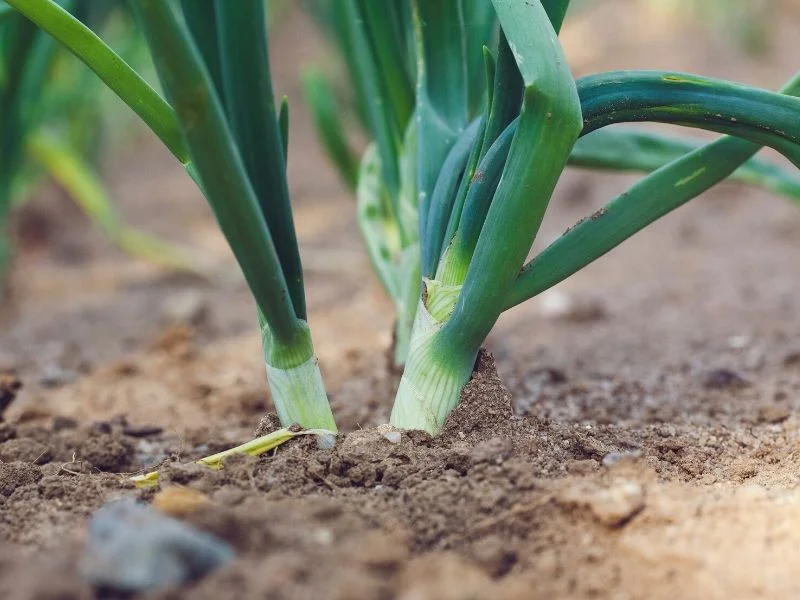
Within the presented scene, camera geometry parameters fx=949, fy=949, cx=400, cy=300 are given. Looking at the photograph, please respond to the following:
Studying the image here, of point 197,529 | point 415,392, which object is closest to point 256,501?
point 197,529

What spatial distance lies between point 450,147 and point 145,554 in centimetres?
70

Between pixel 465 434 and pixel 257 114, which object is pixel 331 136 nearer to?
pixel 257 114

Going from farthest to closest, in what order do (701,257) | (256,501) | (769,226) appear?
(769,226) < (701,257) < (256,501)

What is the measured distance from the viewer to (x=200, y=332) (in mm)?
2318

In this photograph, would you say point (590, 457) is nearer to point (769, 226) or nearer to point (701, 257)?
point (701, 257)

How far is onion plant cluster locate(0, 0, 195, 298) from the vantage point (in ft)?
5.24

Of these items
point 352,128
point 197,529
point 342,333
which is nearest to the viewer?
point 197,529

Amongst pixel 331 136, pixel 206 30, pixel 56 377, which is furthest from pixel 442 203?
pixel 56 377

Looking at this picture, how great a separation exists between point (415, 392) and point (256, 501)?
26 cm

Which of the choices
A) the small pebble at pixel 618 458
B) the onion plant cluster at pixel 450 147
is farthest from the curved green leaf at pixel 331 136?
the small pebble at pixel 618 458

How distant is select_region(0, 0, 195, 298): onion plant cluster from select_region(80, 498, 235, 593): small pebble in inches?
31.1

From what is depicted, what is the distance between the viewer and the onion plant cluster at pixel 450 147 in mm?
881

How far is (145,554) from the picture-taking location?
0.67 meters

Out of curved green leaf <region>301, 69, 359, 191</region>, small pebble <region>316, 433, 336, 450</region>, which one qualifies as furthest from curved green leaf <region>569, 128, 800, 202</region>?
curved green leaf <region>301, 69, 359, 191</region>
